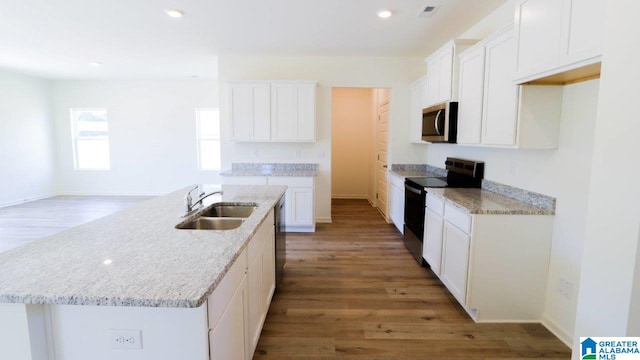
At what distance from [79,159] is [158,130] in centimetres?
208

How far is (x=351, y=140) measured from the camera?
7277 mm

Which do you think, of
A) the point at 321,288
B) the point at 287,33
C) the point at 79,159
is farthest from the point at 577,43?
the point at 79,159

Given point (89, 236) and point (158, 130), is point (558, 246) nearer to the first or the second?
point (89, 236)

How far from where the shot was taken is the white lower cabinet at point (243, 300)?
1.22 metres

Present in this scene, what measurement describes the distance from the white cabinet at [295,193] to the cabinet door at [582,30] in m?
3.27

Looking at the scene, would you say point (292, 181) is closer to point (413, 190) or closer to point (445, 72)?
point (413, 190)

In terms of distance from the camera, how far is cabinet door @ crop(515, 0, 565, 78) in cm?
180

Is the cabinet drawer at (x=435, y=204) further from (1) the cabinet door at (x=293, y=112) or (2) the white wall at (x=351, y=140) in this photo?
(2) the white wall at (x=351, y=140)

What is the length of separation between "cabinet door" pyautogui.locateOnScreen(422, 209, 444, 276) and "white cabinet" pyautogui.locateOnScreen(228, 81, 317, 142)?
225cm

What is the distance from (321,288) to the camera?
2922 millimetres

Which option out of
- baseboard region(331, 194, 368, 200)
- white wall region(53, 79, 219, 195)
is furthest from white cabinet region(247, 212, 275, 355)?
white wall region(53, 79, 219, 195)

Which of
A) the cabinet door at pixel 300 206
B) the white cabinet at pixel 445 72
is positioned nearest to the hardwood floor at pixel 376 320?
the cabinet door at pixel 300 206

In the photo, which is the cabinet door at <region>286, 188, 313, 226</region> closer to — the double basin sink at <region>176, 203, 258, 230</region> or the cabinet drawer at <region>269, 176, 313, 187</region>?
the cabinet drawer at <region>269, 176, 313, 187</region>

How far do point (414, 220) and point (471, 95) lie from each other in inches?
58.0
